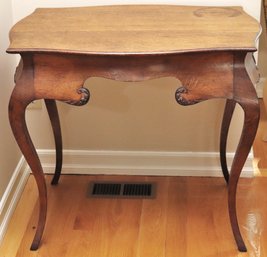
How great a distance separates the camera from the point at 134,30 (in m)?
1.52

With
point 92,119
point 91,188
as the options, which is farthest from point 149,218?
point 92,119

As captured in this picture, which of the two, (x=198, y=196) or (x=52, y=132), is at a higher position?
(x=52, y=132)

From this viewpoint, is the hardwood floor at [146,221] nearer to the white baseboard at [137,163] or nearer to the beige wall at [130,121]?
the white baseboard at [137,163]

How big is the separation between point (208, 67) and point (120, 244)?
696 millimetres

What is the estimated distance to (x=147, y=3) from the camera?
1.90m

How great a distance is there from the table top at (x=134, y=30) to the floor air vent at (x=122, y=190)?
72 cm

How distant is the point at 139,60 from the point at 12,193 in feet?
2.75

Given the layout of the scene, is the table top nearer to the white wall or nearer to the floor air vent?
the white wall

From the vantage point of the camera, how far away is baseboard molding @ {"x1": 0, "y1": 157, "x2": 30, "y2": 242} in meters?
1.82

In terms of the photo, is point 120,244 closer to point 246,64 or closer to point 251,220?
point 251,220

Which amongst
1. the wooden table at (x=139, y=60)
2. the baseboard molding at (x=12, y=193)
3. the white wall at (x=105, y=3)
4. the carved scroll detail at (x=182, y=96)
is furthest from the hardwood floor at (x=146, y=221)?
the white wall at (x=105, y=3)

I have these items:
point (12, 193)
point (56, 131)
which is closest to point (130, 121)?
point (56, 131)

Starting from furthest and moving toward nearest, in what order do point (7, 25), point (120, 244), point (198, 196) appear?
point (198, 196)
point (7, 25)
point (120, 244)

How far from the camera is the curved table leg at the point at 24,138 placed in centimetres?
149
